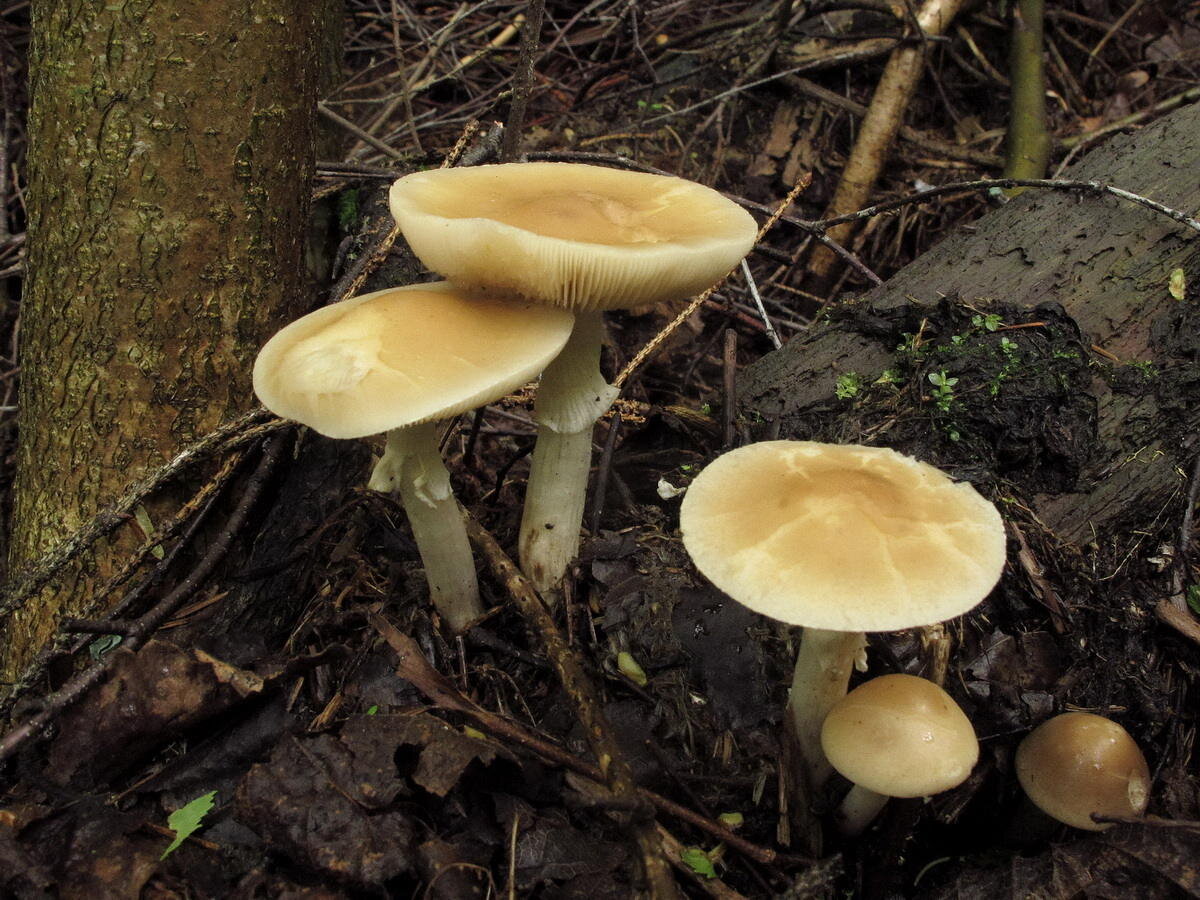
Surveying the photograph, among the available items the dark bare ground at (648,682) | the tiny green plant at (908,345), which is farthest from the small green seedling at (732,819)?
the tiny green plant at (908,345)

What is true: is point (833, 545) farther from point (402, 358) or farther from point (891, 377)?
point (891, 377)

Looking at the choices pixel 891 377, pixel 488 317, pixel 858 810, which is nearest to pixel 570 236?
pixel 488 317

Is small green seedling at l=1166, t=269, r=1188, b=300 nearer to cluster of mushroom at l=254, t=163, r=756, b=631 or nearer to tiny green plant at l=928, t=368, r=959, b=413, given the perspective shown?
tiny green plant at l=928, t=368, r=959, b=413

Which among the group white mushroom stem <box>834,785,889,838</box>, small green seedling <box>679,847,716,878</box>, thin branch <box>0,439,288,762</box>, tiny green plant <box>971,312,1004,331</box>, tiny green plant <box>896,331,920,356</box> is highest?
tiny green plant <box>971,312,1004,331</box>

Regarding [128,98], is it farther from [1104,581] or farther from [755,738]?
[1104,581]

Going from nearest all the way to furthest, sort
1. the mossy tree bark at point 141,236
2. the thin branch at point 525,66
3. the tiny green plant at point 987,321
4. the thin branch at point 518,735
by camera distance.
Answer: the thin branch at point 518,735 → the mossy tree bark at point 141,236 → the tiny green plant at point 987,321 → the thin branch at point 525,66

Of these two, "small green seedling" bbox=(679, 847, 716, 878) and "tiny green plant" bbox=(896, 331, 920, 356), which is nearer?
"small green seedling" bbox=(679, 847, 716, 878)

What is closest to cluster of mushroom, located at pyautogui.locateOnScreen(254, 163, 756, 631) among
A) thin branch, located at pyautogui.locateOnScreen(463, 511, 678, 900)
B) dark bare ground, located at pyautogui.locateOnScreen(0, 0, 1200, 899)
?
thin branch, located at pyautogui.locateOnScreen(463, 511, 678, 900)

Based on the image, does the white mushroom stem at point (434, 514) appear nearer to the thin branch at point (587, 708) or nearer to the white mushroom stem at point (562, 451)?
the thin branch at point (587, 708)
